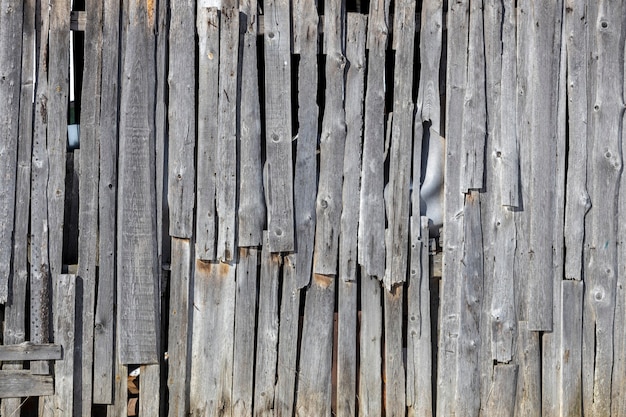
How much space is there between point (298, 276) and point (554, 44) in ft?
8.23

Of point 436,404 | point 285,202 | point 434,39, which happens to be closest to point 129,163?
point 285,202

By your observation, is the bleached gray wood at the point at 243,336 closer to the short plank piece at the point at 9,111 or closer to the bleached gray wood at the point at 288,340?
the bleached gray wood at the point at 288,340

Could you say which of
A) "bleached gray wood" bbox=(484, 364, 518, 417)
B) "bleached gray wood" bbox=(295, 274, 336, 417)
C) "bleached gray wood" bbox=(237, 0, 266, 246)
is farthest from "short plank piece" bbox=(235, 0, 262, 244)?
"bleached gray wood" bbox=(484, 364, 518, 417)

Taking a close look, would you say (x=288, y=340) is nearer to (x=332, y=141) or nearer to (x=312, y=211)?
(x=312, y=211)

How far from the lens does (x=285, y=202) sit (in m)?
5.43

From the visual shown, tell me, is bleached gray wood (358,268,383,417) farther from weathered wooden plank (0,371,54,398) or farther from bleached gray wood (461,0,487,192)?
weathered wooden plank (0,371,54,398)

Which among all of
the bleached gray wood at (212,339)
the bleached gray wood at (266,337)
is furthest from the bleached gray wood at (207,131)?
the bleached gray wood at (266,337)

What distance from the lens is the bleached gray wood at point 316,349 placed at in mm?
5465

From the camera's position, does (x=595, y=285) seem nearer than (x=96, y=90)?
No

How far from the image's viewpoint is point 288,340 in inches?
215

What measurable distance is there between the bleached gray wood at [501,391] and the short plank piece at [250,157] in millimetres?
1956

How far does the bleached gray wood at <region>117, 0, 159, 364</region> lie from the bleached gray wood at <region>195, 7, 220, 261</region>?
315mm

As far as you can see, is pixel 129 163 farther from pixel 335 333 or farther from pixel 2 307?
pixel 335 333

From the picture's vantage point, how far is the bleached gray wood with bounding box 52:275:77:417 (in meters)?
5.26
